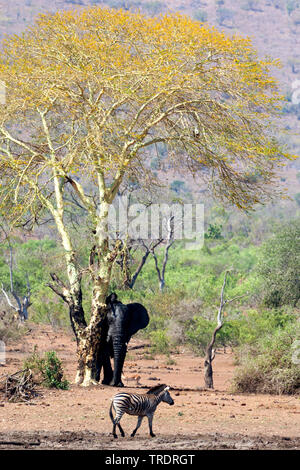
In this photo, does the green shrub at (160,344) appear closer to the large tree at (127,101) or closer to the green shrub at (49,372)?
the large tree at (127,101)

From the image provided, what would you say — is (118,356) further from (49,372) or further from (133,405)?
(133,405)

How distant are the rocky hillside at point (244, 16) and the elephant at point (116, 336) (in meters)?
119

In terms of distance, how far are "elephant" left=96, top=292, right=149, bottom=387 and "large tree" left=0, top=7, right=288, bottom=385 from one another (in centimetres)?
25

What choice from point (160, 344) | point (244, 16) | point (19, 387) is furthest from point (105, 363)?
point (244, 16)

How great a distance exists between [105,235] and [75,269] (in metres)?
0.86

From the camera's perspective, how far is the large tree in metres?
13.8

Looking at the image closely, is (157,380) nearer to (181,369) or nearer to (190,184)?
(181,369)

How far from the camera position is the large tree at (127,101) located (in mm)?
13828

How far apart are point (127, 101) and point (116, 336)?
14.6ft

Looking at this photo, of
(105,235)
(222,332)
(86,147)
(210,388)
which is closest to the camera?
(86,147)

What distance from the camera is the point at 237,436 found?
9.94 metres

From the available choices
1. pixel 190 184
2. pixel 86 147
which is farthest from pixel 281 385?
pixel 190 184

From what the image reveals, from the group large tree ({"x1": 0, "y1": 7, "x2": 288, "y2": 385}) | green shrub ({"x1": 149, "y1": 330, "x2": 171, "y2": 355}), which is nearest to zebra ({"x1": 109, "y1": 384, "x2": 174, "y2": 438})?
large tree ({"x1": 0, "y1": 7, "x2": 288, "y2": 385})

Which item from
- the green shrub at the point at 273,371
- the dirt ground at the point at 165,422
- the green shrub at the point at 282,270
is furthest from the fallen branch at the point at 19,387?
the green shrub at the point at 282,270
